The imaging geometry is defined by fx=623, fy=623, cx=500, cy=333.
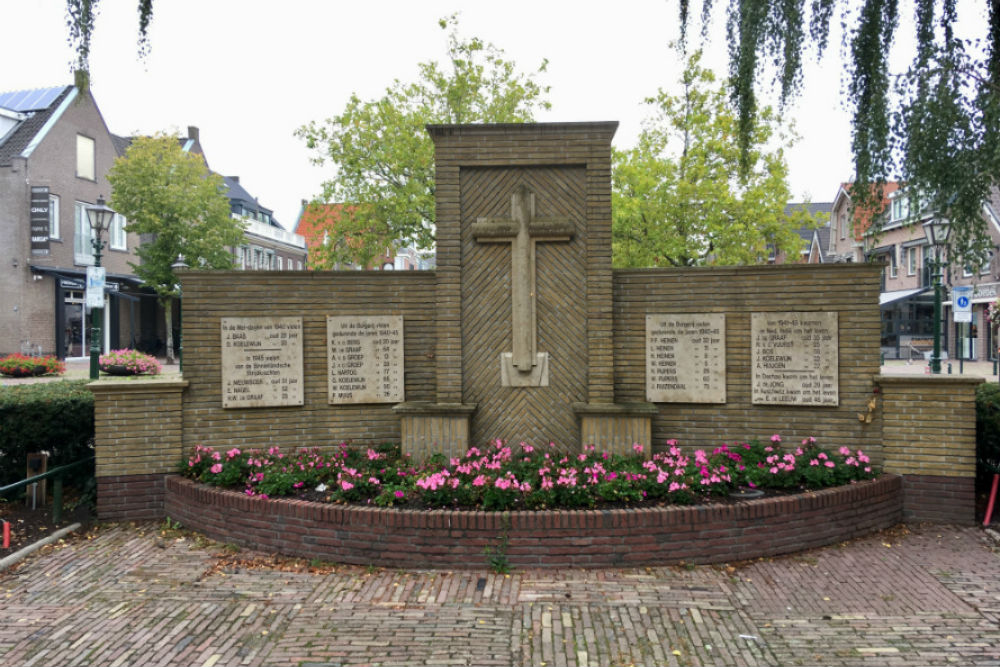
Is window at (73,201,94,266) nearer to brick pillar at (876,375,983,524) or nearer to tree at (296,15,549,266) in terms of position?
tree at (296,15,549,266)

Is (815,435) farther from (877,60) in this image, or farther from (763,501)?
(877,60)

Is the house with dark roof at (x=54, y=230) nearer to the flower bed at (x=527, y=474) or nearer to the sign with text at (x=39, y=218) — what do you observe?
the sign with text at (x=39, y=218)

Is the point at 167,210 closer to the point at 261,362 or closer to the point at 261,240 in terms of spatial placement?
the point at 261,240

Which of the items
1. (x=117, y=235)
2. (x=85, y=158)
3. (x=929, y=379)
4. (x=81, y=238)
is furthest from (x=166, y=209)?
(x=929, y=379)

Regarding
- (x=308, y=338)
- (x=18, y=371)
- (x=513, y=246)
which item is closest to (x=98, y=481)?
(x=308, y=338)

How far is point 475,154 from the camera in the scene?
738 cm

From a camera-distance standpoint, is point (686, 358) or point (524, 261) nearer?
point (524, 261)

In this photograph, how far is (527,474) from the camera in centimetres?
623

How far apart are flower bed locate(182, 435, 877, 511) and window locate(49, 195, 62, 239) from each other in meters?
28.3

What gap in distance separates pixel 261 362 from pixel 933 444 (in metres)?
7.62

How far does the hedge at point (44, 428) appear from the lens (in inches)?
282

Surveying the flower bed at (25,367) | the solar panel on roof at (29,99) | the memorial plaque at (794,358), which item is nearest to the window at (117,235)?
the solar panel on roof at (29,99)

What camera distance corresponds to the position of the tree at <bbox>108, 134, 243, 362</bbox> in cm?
2897

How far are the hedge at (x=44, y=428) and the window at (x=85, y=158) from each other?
29205 millimetres
